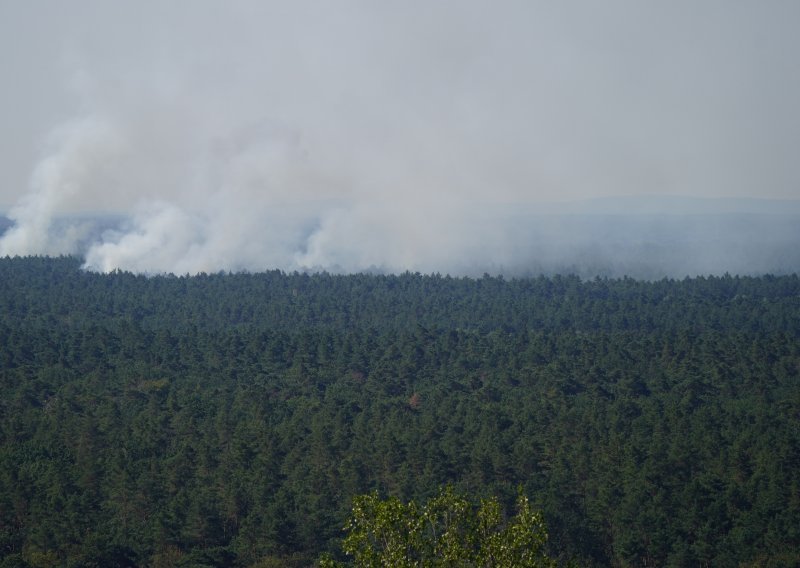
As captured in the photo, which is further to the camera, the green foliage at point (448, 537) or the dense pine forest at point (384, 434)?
the dense pine forest at point (384, 434)

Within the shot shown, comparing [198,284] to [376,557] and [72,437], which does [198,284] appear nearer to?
[72,437]

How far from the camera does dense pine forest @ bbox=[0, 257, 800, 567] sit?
47.2 meters

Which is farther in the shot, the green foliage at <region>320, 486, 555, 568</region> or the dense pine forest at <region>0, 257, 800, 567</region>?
the dense pine forest at <region>0, 257, 800, 567</region>

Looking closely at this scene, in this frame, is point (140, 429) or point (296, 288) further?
point (296, 288)

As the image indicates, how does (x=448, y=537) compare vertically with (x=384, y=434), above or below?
below

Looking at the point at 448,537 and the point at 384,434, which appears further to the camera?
the point at 384,434

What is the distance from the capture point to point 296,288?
141750 millimetres

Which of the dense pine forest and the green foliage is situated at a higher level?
the dense pine forest

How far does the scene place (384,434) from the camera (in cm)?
6103

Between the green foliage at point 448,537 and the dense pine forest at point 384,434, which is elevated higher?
the dense pine forest at point 384,434

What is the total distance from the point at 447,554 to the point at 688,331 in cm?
7607

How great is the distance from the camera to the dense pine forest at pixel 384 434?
155 ft

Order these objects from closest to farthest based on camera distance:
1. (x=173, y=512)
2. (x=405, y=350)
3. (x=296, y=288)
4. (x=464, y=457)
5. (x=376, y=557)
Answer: (x=376, y=557)
(x=173, y=512)
(x=464, y=457)
(x=405, y=350)
(x=296, y=288)

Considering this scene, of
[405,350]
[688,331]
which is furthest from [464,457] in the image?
[688,331]
